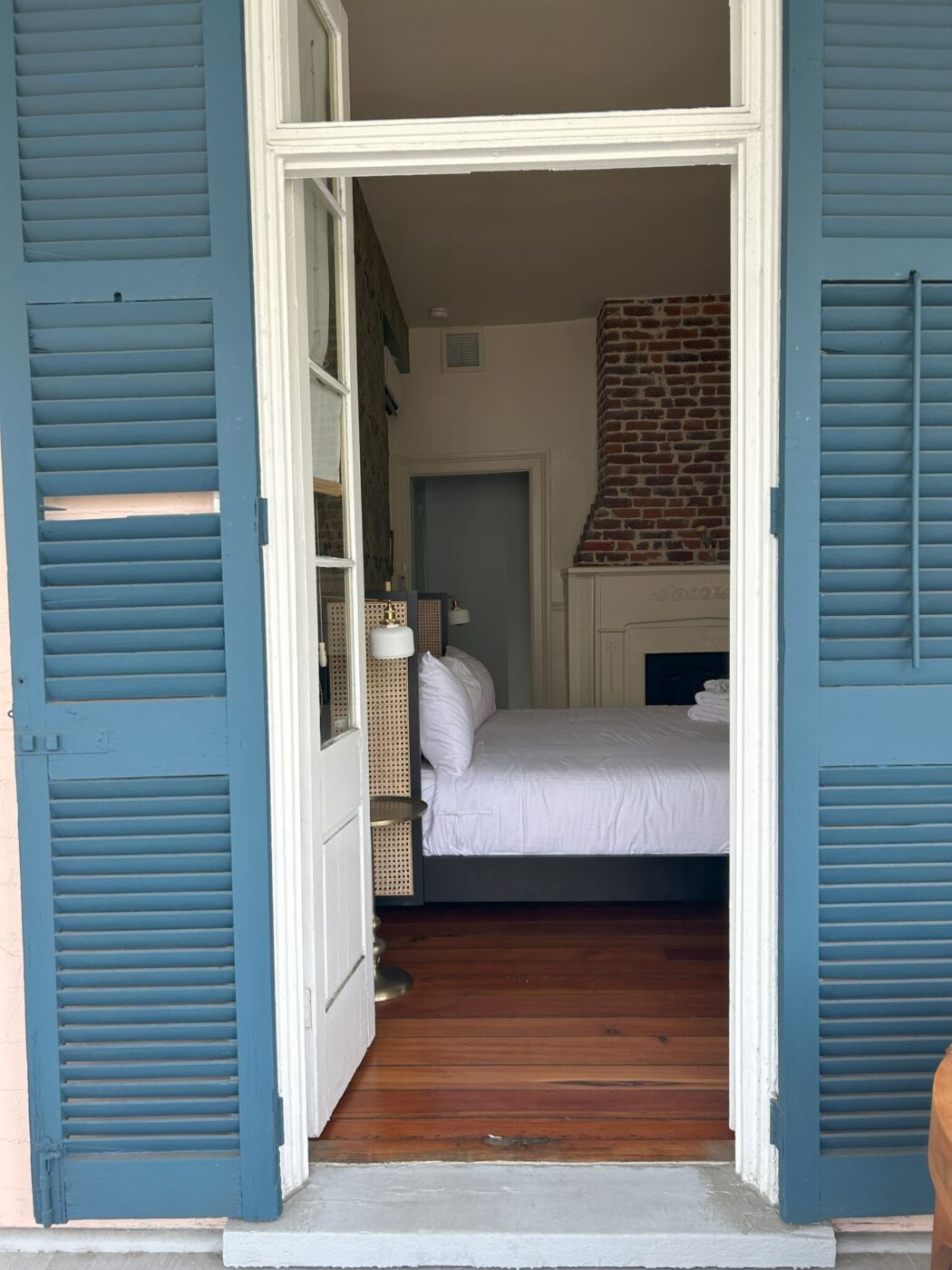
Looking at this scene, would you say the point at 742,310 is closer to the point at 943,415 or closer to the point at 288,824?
the point at 943,415

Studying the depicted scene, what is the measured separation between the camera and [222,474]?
1934 millimetres

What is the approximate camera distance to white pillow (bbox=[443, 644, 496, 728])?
429cm

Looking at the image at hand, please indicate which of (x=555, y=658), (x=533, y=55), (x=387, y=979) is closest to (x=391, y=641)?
(x=387, y=979)

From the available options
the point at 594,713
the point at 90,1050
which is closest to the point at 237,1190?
the point at 90,1050

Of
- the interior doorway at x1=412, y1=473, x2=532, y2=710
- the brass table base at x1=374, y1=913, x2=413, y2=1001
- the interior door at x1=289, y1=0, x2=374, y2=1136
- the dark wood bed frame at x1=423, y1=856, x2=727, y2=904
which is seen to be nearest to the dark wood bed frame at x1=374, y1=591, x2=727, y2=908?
the dark wood bed frame at x1=423, y1=856, x2=727, y2=904

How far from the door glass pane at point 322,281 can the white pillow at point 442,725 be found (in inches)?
57.8

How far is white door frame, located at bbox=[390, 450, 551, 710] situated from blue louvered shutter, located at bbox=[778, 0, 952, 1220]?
5.09m

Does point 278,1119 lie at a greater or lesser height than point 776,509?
lesser

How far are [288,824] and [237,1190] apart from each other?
78 cm

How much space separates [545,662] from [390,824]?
399 cm

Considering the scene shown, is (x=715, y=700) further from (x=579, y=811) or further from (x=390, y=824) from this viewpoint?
(x=390, y=824)

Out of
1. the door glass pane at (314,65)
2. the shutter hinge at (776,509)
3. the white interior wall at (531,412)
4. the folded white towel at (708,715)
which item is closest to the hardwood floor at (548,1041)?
the folded white towel at (708,715)

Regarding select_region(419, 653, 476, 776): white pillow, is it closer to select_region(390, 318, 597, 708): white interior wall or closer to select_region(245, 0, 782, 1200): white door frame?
select_region(245, 0, 782, 1200): white door frame

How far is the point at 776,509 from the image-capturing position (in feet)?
6.32
